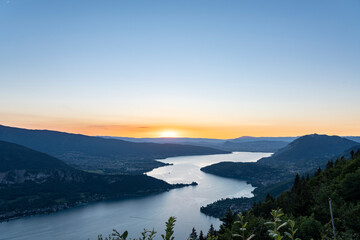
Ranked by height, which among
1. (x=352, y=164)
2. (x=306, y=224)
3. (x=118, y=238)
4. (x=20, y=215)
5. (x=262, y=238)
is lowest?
(x=20, y=215)

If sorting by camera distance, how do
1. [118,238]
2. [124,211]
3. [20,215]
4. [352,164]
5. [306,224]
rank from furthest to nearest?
[124,211]
[20,215]
[352,164]
[306,224]
[118,238]

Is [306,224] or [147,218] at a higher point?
[306,224]

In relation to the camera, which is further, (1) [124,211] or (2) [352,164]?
(1) [124,211]

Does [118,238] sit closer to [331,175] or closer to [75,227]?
[331,175]

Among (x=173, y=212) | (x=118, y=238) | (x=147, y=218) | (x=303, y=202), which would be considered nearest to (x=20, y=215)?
(x=147, y=218)

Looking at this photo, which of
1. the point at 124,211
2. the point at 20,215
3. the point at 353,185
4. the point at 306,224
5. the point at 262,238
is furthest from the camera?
the point at 124,211

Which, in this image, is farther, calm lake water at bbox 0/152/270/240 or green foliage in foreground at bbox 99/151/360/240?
calm lake water at bbox 0/152/270/240

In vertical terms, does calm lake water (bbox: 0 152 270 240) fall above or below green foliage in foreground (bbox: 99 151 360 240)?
below

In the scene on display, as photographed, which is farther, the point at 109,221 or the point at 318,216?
the point at 109,221

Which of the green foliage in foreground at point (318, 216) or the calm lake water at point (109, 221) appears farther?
the calm lake water at point (109, 221)

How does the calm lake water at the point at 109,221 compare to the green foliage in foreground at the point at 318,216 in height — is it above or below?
below

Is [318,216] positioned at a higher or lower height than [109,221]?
higher
